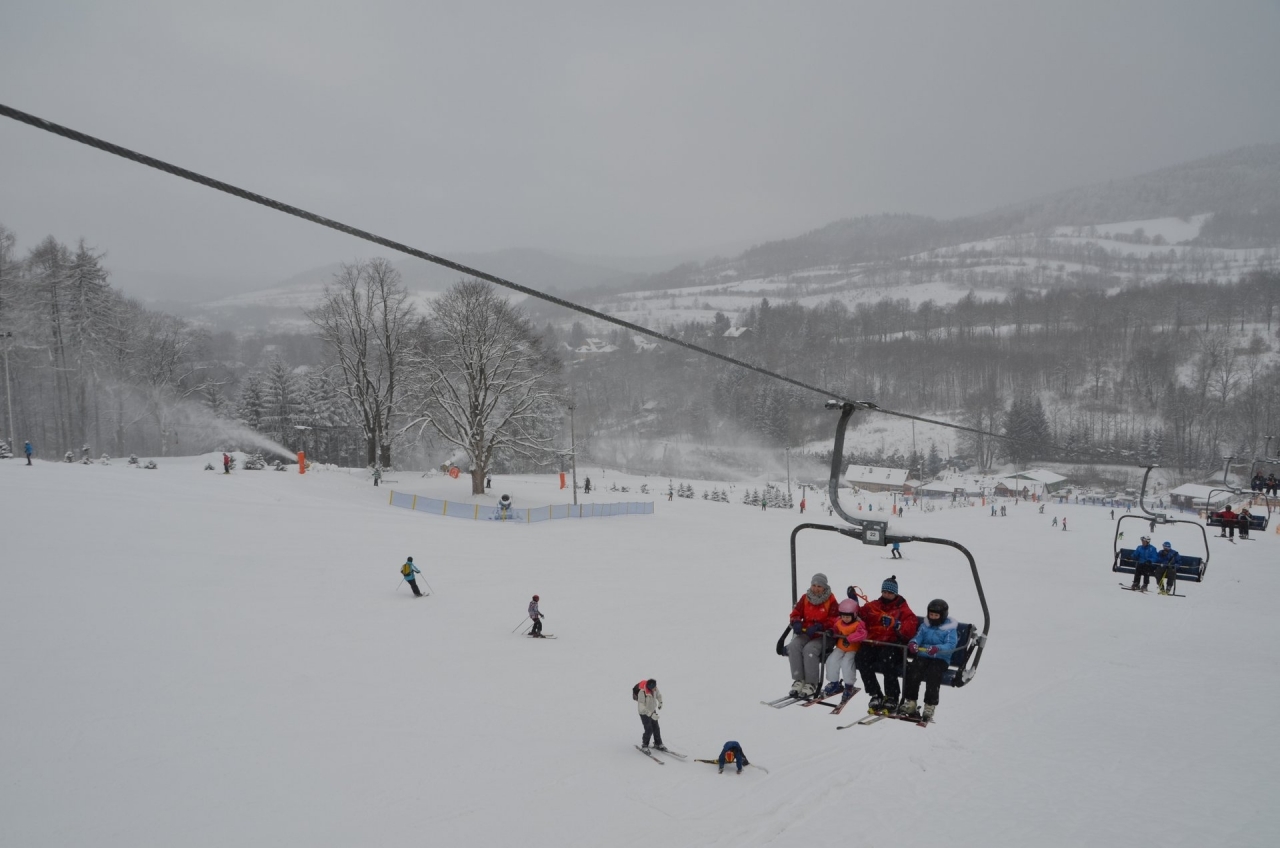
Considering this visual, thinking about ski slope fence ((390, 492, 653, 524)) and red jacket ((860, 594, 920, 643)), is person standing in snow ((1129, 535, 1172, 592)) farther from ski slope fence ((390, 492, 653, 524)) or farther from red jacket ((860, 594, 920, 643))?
ski slope fence ((390, 492, 653, 524))

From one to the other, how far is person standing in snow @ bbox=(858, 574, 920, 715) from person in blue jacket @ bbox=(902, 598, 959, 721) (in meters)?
0.17

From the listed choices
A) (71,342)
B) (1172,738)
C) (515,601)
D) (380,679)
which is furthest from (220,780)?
(71,342)

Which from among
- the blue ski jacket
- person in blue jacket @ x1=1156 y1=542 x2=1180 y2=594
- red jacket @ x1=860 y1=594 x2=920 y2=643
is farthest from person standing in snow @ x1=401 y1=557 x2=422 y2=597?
person in blue jacket @ x1=1156 y1=542 x2=1180 y2=594

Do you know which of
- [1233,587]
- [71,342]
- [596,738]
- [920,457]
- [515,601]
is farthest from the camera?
[920,457]

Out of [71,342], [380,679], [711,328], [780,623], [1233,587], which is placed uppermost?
[711,328]

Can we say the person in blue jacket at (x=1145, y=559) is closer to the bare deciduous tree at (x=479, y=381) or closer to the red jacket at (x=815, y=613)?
the red jacket at (x=815, y=613)

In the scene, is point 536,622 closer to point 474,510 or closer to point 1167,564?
point 474,510

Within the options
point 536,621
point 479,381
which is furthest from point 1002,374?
point 536,621

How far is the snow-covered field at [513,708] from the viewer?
9320 mm

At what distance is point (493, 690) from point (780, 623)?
33.3ft

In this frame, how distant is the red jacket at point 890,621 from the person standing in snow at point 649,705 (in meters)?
3.78

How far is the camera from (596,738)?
11875 millimetres

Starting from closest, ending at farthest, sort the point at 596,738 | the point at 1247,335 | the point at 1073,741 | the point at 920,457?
the point at 596,738 < the point at 1073,741 < the point at 920,457 < the point at 1247,335

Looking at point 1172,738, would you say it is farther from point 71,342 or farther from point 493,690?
point 71,342
